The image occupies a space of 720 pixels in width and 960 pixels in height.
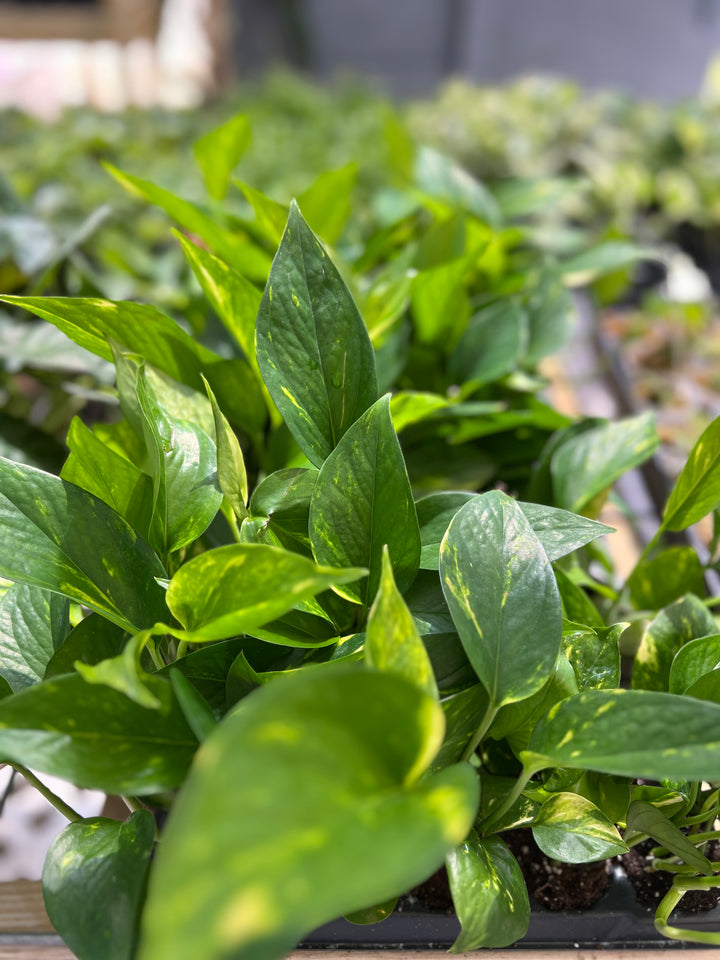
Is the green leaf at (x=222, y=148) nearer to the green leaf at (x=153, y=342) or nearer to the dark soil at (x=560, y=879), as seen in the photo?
the green leaf at (x=153, y=342)

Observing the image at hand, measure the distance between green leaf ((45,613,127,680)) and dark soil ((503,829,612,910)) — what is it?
23cm

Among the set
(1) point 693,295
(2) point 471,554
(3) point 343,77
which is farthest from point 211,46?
(2) point 471,554

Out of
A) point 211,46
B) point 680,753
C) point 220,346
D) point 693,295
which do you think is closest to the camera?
point 680,753

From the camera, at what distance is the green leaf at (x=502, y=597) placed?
31 centimetres

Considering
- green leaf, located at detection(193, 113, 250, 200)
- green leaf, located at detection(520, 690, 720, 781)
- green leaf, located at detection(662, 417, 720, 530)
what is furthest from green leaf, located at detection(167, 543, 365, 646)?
green leaf, located at detection(193, 113, 250, 200)

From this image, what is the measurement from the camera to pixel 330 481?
340 mm

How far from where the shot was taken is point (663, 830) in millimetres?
342

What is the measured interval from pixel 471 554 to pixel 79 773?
0.56 ft

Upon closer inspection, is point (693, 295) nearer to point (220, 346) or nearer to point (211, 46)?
point (220, 346)

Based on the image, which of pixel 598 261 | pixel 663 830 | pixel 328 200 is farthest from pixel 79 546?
pixel 598 261

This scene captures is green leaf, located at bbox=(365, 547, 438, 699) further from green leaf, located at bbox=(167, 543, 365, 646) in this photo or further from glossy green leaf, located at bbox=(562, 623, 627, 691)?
glossy green leaf, located at bbox=(562, 623, 627, 691)

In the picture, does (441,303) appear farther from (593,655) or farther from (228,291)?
(593,655)

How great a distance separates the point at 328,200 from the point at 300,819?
547mm

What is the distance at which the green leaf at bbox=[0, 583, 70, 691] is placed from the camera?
0.36 metres
